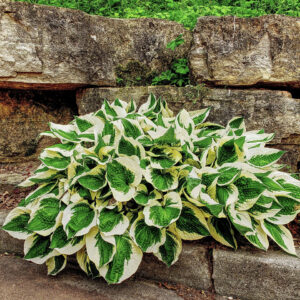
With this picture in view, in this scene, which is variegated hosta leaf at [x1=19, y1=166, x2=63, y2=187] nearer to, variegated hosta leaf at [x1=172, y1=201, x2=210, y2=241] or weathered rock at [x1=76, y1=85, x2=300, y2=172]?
variegated hosta leaf at [x1=172, y1=201, x2=210, y2=241]

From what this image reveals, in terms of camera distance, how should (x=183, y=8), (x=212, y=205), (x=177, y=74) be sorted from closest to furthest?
(x=212, y=205), (x=177, y=74), (x=183, y=8)

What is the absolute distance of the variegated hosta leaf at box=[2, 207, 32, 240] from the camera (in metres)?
1.54

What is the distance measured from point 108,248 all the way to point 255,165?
89 centimetres

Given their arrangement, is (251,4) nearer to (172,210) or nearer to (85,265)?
(172,210)

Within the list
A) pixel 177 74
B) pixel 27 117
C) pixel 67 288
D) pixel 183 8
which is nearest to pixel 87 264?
pixel 67 288

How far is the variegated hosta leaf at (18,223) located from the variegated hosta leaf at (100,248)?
0.39 meters

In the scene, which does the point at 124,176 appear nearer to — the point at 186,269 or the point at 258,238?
the point at 186,269

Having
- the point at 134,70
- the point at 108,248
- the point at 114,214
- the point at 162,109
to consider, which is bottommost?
the point at 108,248

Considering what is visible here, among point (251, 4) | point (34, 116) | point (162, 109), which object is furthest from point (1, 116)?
point (251, 4)

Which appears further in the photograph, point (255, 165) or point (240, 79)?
point (240, 79)

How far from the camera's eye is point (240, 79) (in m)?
2.18

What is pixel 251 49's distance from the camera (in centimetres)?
212

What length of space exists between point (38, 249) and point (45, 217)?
0.59 feet

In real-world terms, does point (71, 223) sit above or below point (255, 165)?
below
